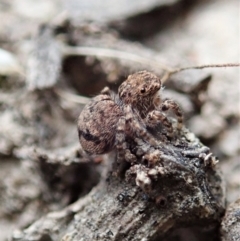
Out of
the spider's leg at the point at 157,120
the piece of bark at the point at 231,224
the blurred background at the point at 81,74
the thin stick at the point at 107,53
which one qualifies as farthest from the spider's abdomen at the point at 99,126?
the thin stick at the point at 107,53

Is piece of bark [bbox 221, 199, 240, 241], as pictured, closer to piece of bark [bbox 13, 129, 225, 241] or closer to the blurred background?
piece of bark [bbox 13, 129, 225, 241]

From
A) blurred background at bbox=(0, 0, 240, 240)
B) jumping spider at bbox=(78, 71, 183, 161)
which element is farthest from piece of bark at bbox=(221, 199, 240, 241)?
jumping spider at bbox=(78, 71, 183, 161)

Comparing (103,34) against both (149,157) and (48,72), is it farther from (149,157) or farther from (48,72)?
(149,157)

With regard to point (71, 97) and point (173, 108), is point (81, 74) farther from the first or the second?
point (173, 108)

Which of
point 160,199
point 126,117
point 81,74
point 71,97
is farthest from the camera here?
point 81,74

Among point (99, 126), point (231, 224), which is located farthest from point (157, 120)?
point (231, 224)

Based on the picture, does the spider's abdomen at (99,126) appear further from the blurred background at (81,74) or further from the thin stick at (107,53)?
the thin stick at (107,53)
